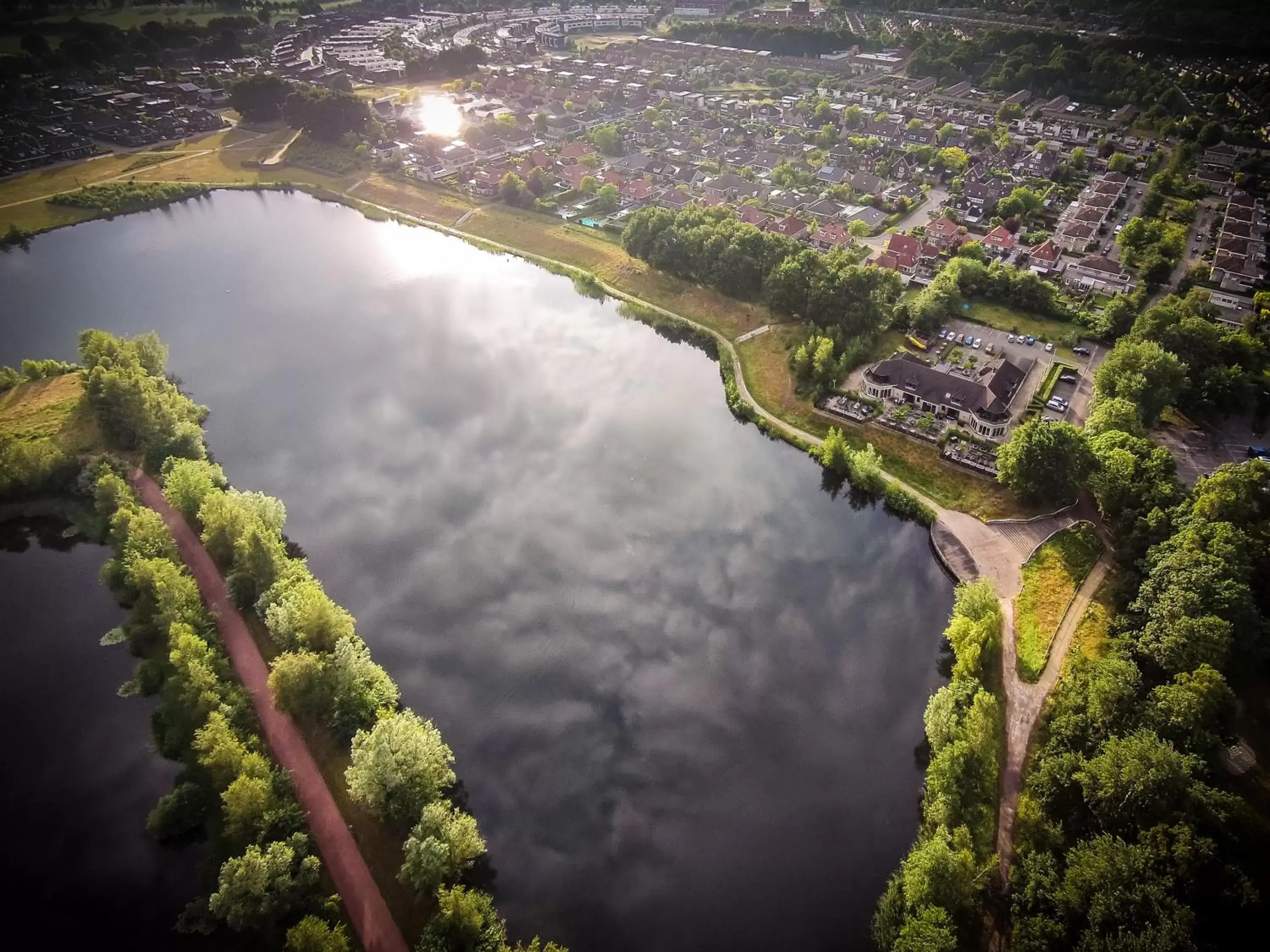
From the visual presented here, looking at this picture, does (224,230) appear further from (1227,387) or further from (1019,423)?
(1227,387)

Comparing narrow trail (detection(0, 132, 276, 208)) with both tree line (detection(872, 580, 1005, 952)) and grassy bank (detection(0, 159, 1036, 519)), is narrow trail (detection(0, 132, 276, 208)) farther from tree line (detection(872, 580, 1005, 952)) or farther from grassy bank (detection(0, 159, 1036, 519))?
tree line (detection(872, 580, 1005, 952))

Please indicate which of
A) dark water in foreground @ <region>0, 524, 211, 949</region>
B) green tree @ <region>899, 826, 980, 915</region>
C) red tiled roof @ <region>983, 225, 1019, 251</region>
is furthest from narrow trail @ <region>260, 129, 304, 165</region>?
green tree @ <region>899, 826, 980, 915</region>

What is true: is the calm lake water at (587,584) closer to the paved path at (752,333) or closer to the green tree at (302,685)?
the paved path at (752,333)

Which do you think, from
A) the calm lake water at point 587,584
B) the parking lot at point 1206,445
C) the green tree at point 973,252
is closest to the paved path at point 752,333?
the calm lake water at point 587,584

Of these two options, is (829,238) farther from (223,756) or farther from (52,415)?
(52,415)

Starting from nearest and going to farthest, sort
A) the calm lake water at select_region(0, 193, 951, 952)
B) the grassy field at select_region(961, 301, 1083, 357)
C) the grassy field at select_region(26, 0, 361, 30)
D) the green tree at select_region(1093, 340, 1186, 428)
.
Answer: the calm lake water at select_region(0, 193, 951, 952) < the green tree at select_region(1093, 340, 1186, 428) < the grassy field at select_region(961, 301, 1083, 357) < the grassy field at select_region(26, 0, 361, 30)

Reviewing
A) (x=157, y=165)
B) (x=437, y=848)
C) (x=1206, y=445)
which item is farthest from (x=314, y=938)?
(x=157, y=165)
